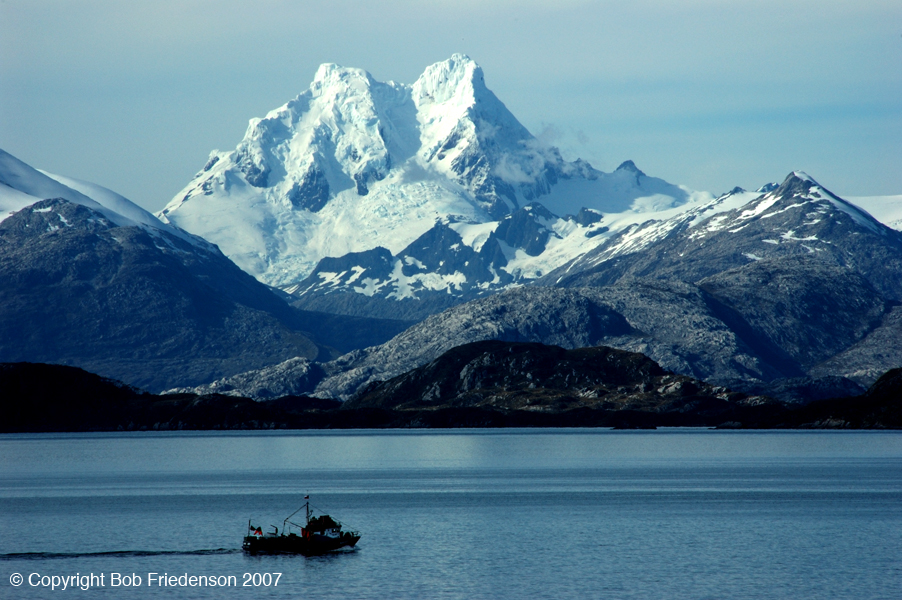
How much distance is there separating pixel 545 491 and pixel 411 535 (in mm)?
55433

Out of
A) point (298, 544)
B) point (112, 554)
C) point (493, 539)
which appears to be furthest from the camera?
point (493, 539)

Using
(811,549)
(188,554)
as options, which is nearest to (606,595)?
(811,549)

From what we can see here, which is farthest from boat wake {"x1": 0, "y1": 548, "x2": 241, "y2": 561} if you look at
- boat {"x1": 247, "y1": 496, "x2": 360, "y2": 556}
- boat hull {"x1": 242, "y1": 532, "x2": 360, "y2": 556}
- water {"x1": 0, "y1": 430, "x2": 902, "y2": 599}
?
boat {"x1": 247, "y1": 496, "x2": 360, "y2": 556}

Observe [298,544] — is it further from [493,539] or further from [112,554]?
[493,539]

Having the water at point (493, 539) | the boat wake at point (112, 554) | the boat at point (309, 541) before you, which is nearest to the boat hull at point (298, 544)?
the boat at point (309, 541)

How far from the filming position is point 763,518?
132625 mm

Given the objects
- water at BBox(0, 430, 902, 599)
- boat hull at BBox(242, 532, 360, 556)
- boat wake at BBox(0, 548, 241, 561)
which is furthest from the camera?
boat hull at BBox(242, 532, 360, 556)

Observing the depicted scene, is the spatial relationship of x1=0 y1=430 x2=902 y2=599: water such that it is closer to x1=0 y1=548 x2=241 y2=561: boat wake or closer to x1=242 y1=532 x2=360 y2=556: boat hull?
x1=0 y1=548 x2=241 y2=561: boat wake

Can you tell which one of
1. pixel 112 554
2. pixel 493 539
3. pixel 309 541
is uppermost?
pixel 309 541

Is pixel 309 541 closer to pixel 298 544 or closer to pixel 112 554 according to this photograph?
pixel 298 544

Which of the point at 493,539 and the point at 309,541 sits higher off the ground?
the point at 309,541

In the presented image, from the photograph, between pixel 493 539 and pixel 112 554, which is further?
pixel 493 539

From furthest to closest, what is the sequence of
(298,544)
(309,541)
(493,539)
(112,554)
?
(493,539), (298,544), (309,541), (112,554)

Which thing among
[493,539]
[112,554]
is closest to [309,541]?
[112,554]
